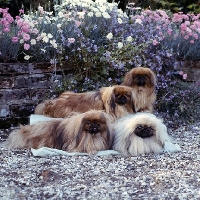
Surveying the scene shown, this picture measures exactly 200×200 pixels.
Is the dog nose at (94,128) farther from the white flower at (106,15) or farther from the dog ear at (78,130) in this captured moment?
the white flower at (106,15)

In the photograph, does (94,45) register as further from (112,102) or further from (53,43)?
(112,102)

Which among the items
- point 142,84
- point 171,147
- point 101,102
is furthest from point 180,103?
point 171,147

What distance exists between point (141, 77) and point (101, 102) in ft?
2.01

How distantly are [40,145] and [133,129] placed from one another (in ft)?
3.38

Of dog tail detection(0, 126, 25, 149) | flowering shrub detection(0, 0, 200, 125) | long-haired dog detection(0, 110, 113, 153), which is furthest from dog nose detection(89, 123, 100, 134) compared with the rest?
flowering shrub detection(0, 0, 200, 125)

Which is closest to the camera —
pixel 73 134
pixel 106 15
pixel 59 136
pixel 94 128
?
pixel 94 128

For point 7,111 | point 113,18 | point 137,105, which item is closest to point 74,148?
point 137,105

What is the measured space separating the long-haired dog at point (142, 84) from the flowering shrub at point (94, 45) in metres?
0.64

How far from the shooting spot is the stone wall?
22.7 feet

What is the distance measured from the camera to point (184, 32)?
7801 mm

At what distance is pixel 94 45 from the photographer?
699cm

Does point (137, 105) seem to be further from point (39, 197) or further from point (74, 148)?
point (39, 197)

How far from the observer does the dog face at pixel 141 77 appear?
6260 mm

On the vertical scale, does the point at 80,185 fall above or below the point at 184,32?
below
